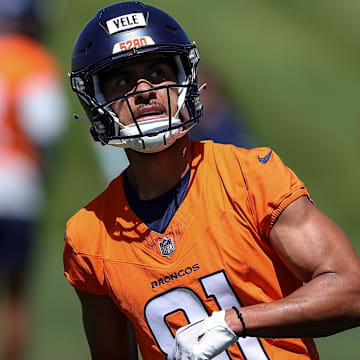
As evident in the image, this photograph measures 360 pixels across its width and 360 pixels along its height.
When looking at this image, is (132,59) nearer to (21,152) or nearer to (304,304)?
(304,304)

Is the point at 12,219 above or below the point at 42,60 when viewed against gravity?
below

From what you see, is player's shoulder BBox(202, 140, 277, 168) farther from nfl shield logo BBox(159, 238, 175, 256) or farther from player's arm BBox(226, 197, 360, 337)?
nfl shield logo BBox(159, 238, 175, 256)

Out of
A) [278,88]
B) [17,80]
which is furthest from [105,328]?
[278,88]

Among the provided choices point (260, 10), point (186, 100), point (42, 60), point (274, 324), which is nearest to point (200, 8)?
point (260, 10)

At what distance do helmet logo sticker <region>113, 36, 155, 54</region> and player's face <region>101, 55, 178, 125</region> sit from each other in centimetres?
5

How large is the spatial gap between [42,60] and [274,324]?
3.23 metres

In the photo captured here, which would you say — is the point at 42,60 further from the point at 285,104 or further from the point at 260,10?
the point at 260,10

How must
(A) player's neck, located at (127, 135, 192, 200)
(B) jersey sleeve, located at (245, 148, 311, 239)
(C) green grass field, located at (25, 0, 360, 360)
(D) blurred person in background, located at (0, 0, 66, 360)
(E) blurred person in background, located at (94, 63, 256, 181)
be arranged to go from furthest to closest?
(C) green grass field, located at (25, 0, 360, 360) → (E) blurred person in background, located at (94, 63, 256, 181) → (D) blurred person in background, located at (0, 0, 66, 360) → (A) player's neck, located at (127, 135, 192, 200) → (B) jersey sleeve, located at (245, 148, 311, 239)

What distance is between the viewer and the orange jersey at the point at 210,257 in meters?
2.40

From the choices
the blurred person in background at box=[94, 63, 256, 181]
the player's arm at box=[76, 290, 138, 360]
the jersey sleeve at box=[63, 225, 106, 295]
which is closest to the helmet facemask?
the jersey sleeve at box=[63, 225, 106, 295]

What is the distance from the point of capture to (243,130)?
20.4 ft

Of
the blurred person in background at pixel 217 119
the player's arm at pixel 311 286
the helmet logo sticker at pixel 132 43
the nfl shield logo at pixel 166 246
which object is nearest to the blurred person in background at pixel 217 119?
the blurred person in background at pixel 217 119

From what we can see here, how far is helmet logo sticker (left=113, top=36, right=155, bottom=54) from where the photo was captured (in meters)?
2.58

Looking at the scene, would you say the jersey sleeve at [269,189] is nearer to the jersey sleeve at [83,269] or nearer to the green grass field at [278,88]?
the jersey sleeve at [83,269]
